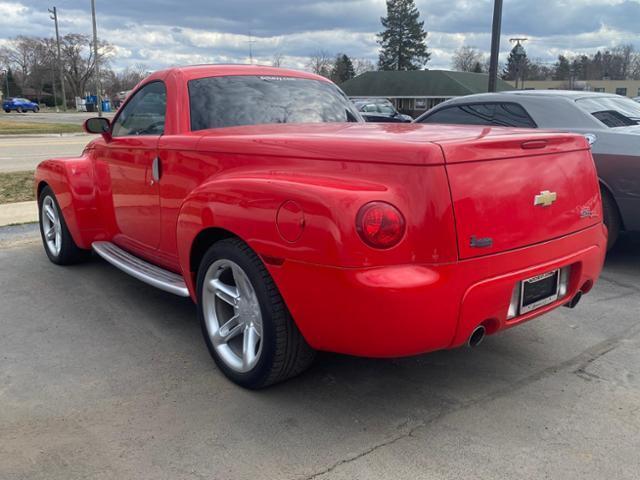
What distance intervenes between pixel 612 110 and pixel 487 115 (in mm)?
1226

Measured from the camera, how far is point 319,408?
2.95m

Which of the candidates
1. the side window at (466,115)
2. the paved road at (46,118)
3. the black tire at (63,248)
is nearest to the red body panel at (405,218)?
the black tire at (63,248)

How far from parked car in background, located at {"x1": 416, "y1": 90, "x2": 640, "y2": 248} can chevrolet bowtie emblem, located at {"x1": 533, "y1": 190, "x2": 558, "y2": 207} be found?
2.55 meters

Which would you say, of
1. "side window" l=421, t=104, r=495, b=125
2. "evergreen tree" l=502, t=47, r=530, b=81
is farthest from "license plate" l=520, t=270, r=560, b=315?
"evergreen tree" l=502, t=47, r=530, b=81

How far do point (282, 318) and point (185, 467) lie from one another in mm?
767

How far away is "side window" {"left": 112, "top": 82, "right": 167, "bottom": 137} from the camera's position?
4.08 metres

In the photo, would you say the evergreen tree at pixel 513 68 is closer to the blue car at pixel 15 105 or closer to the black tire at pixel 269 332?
the blue car at pixel 15 105

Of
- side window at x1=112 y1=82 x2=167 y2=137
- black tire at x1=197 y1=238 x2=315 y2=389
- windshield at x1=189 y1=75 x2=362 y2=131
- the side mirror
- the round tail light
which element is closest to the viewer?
the round tail light

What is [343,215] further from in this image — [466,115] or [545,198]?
[466,115]

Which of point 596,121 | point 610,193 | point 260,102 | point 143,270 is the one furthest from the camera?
point 596,121

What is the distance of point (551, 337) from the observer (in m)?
3.84

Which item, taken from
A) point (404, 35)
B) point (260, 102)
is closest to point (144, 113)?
point (260, 102)

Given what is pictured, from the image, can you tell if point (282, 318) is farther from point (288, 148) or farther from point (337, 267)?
point (288, 148)

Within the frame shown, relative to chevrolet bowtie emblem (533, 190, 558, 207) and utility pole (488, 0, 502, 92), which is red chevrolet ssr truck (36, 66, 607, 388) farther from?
utility pole (488, 0, 502, 92)
